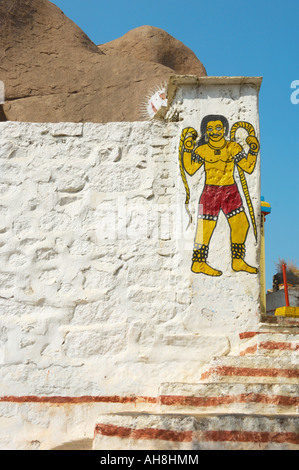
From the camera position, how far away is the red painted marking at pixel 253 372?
477 cm

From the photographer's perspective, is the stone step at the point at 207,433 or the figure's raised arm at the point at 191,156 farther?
the figure's raised arm at the point at 191,156

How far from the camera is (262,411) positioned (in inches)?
173

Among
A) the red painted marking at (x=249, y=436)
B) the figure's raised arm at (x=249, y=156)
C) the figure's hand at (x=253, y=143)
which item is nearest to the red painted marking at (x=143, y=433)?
the red painted marking at (x=249, y=436)

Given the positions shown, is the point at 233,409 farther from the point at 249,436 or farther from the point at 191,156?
the point at 191,156

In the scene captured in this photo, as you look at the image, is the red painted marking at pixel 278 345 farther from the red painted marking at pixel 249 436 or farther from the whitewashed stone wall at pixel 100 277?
the red painted marking at pixel 249 436

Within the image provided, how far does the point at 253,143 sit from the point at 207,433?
294 centimetres

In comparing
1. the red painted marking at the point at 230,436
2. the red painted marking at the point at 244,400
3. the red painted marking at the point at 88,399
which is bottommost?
the red painted marking at the point at 230,436

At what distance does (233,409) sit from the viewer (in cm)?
443

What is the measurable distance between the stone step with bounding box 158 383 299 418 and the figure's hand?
231 cm

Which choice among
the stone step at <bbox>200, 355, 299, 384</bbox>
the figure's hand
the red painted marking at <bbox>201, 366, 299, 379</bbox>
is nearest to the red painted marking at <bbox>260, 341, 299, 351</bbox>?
the stone step at <bbox>200, 355, 299, 384</bbox>

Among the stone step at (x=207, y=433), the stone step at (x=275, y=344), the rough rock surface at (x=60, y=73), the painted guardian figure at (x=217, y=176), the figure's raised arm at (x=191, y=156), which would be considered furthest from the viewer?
Answer: the rough rock surface at (x=60, y=73)

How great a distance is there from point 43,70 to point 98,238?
5059 mm

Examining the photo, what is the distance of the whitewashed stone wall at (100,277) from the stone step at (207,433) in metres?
1.13
